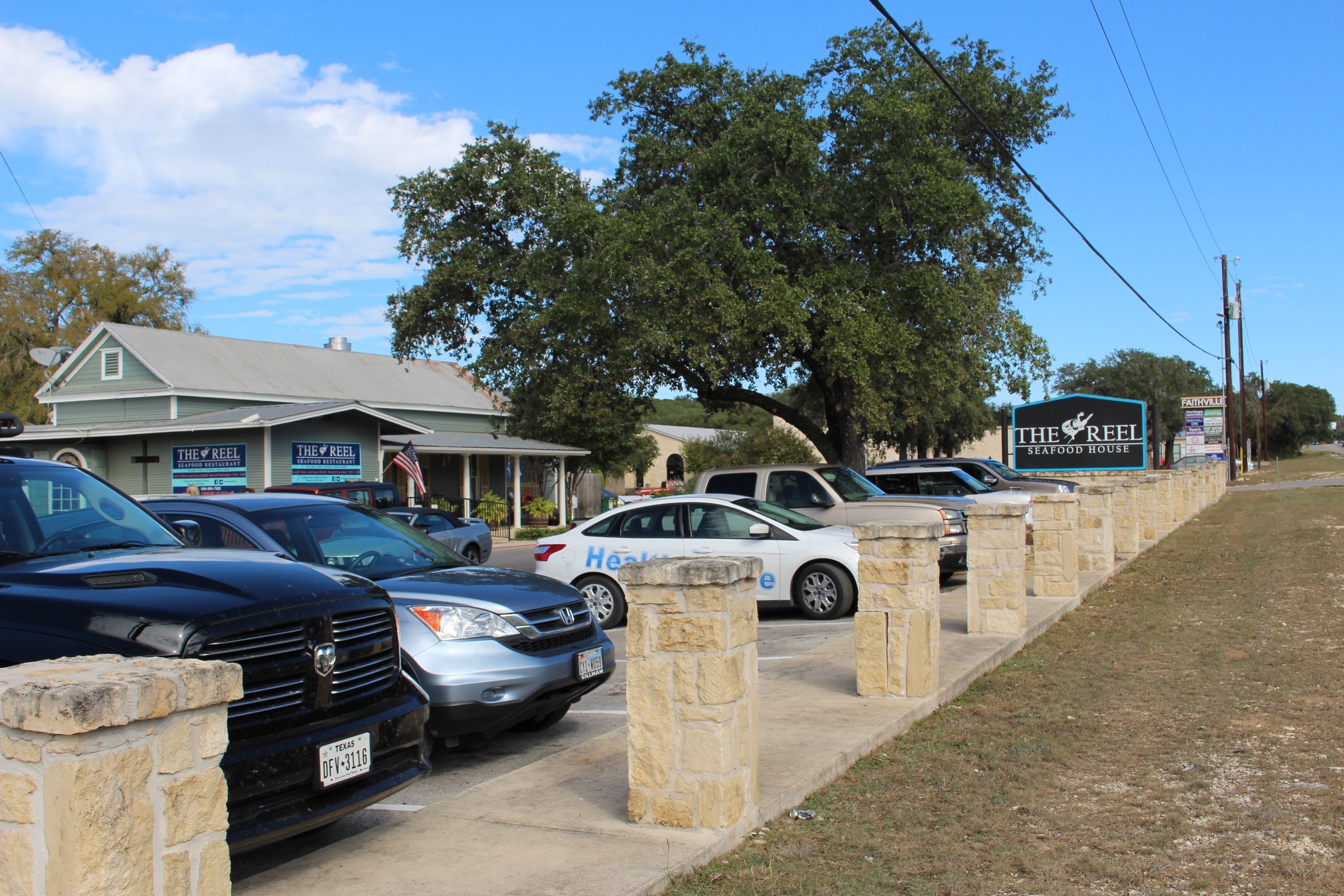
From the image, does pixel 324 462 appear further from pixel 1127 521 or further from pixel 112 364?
pixel 1127 521

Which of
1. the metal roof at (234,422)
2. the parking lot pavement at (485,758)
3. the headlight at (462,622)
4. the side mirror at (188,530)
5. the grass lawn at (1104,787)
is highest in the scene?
the metal roof at (234,422)

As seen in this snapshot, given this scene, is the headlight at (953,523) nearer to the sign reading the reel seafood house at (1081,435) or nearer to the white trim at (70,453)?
the sign reading the reel seafood house at (1081,435)

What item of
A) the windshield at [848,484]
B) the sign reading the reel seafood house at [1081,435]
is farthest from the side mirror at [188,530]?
the sign reading the reel seafood house at [1081,435]

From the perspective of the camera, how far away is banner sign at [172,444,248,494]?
2706 centimetres

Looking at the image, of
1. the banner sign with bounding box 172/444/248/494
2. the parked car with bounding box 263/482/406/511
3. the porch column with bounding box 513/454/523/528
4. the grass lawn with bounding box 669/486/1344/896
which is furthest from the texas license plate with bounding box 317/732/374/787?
the porch column with bounding box 513/454/523/528

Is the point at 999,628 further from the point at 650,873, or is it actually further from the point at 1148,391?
the point at 1148,391

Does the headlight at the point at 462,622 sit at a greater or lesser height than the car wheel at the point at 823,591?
greater

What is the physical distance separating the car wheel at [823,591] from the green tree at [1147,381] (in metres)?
73.9

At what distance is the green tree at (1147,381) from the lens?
81312 mm

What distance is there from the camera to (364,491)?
18.4 meters

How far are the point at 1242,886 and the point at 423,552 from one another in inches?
208

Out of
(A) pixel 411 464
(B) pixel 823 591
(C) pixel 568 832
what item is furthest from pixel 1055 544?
(A) pixel 411 464

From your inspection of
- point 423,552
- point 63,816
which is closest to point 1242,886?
point 63,816

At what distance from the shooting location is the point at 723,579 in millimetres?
4703
